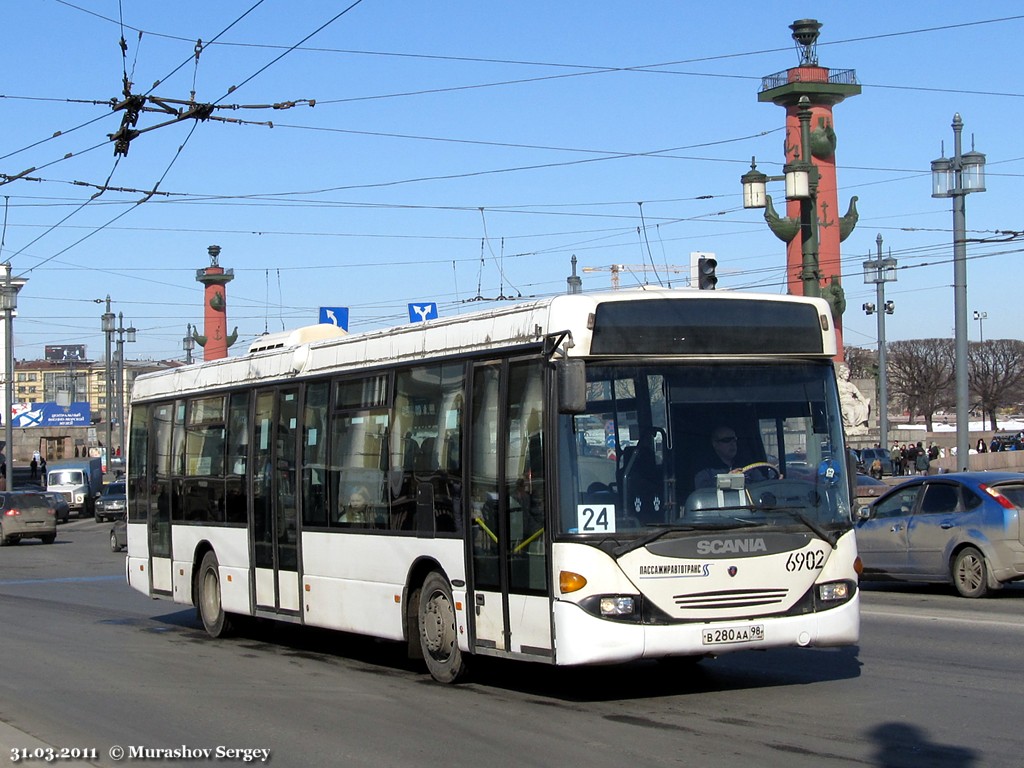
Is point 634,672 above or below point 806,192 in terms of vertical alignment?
below

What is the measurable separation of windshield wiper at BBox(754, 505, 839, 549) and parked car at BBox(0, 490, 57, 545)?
112 feet

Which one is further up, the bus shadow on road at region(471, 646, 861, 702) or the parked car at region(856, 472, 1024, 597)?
the parked car at region(856, 472, 1024, 597)

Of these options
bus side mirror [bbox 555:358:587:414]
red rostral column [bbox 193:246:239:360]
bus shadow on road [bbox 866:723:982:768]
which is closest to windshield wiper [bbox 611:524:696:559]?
bus side mirror [bbox 555:358:587:414]

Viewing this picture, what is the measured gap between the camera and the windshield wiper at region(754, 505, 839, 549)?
381 inches

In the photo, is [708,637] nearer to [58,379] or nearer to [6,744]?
[6,744]

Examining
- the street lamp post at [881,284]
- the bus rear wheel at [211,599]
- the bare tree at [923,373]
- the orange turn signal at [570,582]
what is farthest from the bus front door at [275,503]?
the bare tree at [923,373]

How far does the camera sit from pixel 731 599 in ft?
31.1

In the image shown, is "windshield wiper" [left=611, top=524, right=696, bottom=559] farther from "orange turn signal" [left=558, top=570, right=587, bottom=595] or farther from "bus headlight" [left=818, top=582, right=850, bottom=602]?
"bus headlight" [left=818, top=582, right=850, bottom=602]

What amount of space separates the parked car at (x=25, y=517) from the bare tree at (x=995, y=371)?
274 ft

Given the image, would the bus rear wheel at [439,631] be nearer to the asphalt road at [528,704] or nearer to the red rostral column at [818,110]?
the asphalt road at [528,704]

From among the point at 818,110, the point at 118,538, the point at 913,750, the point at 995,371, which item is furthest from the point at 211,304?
the point at 913,750

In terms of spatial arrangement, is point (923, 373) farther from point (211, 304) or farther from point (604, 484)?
point (604, 484)

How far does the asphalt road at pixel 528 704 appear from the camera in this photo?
26.5 ft

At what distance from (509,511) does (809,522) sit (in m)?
2.04
